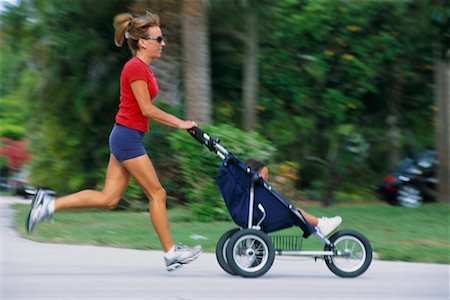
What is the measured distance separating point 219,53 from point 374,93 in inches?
130

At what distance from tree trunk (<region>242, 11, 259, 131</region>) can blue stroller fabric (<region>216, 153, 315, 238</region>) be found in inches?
312

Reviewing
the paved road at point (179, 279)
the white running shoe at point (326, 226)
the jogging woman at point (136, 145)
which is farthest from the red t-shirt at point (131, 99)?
the white running shoe at point (326, 226)

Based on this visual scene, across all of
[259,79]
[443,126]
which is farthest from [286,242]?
[443,126]

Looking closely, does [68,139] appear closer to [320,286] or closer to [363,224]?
[363,224]

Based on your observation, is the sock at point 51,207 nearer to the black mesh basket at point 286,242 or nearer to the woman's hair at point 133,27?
the woman's hair at point 133,27

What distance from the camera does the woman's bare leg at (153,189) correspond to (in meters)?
6.78

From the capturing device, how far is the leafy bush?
11539 mm

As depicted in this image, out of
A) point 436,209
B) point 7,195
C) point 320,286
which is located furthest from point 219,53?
point 320,286

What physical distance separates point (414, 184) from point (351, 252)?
33.9ft

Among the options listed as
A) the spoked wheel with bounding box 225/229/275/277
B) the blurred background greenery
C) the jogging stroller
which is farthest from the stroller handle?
the blurred background greenery

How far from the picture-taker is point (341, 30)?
15781mm

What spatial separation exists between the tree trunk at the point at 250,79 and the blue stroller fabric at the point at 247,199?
26.0 feet

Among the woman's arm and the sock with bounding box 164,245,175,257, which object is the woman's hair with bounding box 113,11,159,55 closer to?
the woman's arm

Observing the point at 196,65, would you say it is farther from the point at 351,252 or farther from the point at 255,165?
the point at 351,252
